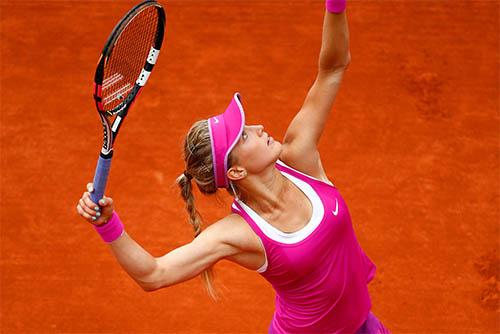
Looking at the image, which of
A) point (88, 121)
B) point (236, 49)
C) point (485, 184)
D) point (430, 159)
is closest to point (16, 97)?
point (88, 121)

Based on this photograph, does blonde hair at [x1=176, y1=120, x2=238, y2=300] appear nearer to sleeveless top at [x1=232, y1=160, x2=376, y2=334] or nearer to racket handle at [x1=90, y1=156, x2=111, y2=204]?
sleeveless top at [x1=232, y1=160, x2=376, y2=334]

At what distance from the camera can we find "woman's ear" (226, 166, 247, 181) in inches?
122

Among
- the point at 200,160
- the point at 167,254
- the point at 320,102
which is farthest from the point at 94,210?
the point at 320,102

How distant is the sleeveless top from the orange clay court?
62.6 inches

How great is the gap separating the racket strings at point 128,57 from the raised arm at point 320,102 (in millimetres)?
662

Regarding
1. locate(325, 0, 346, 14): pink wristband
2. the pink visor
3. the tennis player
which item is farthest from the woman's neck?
locate(325, 0, 346, 14): pink wristband

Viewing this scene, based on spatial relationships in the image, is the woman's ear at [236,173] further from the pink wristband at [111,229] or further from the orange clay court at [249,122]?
the orange clay court at [249,122]

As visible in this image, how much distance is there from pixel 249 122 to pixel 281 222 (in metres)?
2.84

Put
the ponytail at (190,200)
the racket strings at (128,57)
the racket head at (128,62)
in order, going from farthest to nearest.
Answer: the ponytail at (190,200) < the racket strings at (128,57) < the racket head at (128,62)

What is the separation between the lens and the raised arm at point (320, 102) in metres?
3.26

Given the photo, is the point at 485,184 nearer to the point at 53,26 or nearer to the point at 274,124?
the point at 274,124

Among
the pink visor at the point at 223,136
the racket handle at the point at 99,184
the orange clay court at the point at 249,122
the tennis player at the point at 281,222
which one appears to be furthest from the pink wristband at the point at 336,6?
the orange clay court at the point at 249,122

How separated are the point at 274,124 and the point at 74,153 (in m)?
1.43

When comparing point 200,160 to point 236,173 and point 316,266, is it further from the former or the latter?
point 316,266
